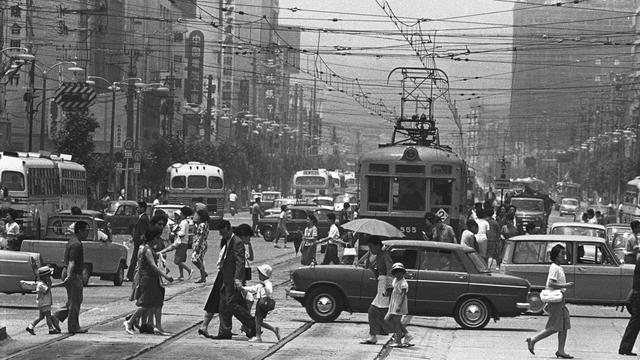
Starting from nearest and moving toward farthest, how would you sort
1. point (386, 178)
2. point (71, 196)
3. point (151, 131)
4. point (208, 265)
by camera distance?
1. point (386, 178)
2. point (208, 265)
3. point (71, 196)
4. point (151, 131)

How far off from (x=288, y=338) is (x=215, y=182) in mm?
47110

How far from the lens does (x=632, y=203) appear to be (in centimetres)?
6334

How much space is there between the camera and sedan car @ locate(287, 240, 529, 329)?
884 inches

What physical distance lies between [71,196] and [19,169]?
669 cm

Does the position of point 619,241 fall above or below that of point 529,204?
below

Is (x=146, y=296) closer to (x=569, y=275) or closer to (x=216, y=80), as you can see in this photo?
(x=569, y=275)

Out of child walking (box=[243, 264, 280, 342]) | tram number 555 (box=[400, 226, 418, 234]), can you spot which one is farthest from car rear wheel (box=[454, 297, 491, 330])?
tram number 555 (box=[400, 226, 418, 234])

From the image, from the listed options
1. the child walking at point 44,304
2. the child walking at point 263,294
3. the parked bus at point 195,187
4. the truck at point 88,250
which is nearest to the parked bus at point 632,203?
the parked bus at point 195,187

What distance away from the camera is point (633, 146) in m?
133

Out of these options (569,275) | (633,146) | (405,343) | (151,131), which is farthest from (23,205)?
(633,146)

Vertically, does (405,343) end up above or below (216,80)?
below

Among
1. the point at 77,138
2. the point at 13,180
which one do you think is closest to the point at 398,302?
the point at 13,180

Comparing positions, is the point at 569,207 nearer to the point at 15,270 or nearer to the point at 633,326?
the point at 15,270

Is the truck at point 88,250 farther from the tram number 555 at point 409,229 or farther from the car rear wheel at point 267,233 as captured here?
the car rear wheel at point 267,233
